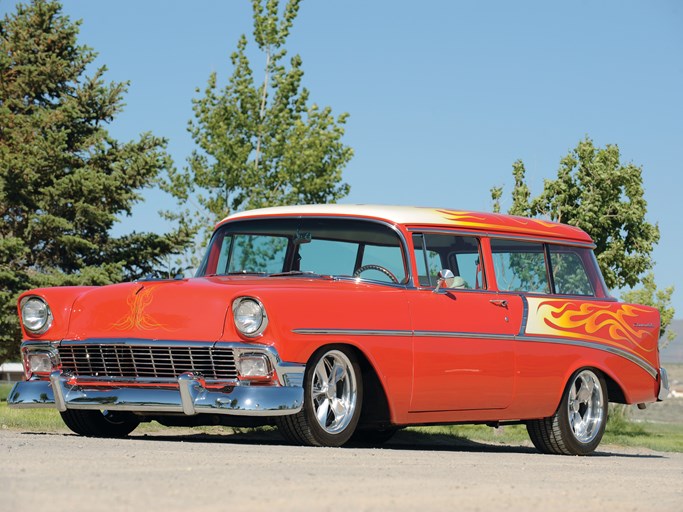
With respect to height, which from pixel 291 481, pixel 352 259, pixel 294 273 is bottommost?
pixel 291 481

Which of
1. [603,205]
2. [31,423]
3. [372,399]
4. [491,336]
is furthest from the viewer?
[603,205]

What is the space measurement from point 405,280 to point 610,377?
2.79 m

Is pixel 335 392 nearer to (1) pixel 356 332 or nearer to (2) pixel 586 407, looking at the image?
(1) pixel 356 332

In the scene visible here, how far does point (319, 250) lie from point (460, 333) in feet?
4.23

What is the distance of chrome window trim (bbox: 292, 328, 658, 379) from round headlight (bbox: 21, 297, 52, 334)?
2125mm

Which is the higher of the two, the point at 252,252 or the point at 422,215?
the point at 422,215

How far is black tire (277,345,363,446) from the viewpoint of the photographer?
29.0ft

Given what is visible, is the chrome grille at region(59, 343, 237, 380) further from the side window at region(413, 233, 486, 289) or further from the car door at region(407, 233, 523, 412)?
the side window at region(413, 233, 486, 289)

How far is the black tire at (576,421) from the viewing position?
11.3 m

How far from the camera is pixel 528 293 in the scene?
11.2 metres

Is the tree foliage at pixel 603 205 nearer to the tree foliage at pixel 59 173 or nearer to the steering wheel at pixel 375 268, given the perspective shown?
the tree foliage at pixel 59 173

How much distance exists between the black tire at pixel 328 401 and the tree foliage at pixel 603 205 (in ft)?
74.2

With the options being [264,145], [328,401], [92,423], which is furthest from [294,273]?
[264,145]

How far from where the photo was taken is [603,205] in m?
32.9
